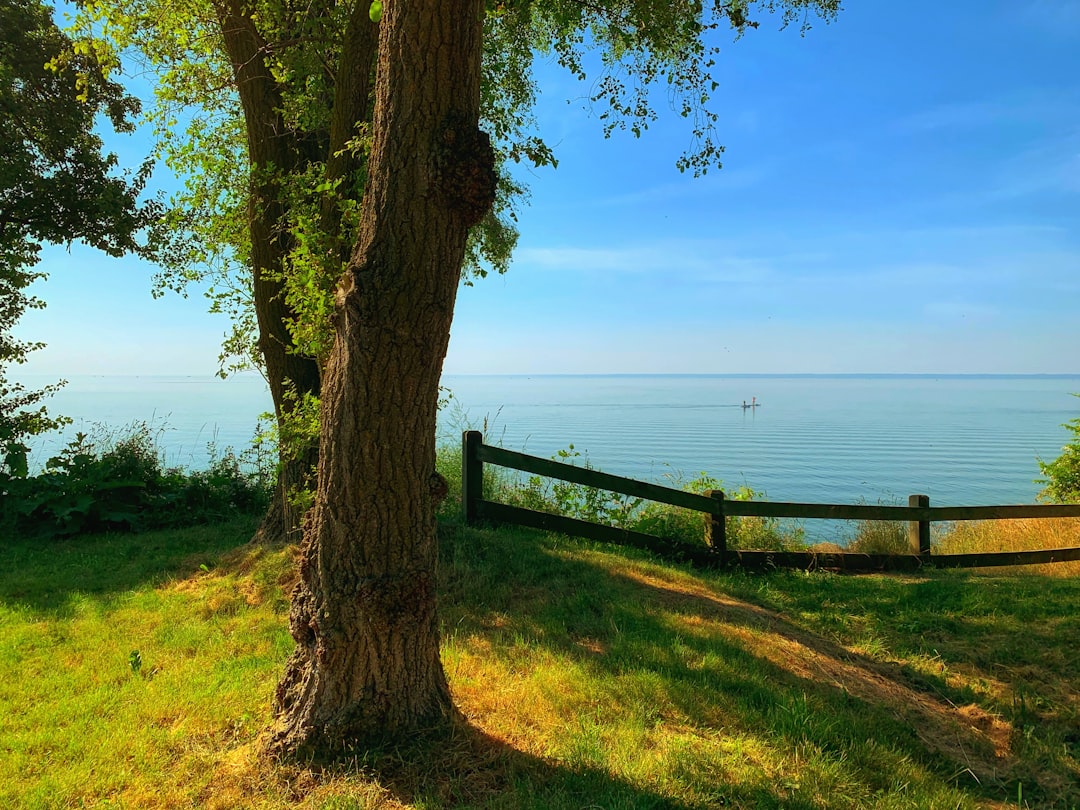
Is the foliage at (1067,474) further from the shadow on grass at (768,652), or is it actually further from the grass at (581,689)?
the shadow on grass at (768,652)

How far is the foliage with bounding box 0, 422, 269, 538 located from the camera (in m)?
8.41

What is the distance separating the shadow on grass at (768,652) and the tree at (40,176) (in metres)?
8.78

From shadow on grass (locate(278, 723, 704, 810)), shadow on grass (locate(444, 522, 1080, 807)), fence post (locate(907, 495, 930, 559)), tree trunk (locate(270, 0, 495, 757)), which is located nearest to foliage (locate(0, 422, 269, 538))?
shadow on grass (locate(444, 522, 1080, 807))

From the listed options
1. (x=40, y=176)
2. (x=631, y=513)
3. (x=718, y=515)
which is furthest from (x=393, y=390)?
(x=40, y=176)

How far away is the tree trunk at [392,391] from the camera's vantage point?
3006mm

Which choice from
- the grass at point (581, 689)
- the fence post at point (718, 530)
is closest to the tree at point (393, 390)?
the grass at point (581, 689)

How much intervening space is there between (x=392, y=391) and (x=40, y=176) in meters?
10.7

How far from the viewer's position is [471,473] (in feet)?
23.3

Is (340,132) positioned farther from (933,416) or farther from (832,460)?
(933,416)

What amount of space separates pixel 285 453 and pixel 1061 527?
11319 mm

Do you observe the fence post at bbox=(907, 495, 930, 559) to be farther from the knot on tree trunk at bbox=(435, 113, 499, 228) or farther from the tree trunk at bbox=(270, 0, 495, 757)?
the knot on tree trunk at bbox=(435, 113, 499, 228)

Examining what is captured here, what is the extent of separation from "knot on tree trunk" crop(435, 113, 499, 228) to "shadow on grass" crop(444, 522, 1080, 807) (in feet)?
9.07

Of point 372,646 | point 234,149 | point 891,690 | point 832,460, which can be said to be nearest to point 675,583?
point 891,690

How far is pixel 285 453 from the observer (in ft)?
20.9
